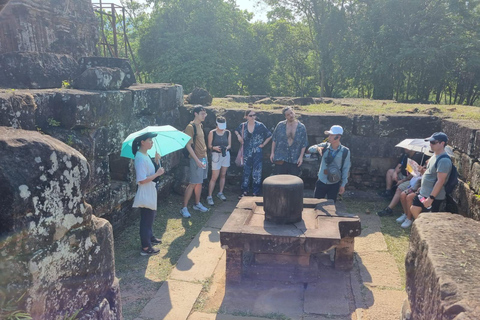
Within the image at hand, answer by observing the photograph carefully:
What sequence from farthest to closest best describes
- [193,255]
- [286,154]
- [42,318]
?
[286,154] < [193,255] < [42,318]

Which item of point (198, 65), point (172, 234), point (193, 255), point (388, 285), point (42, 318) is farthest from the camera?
point (198, 65)

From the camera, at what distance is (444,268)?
211cm

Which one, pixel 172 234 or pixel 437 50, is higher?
pixel 437 50

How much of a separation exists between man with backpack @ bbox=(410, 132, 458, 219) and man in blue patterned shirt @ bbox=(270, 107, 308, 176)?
2245mm

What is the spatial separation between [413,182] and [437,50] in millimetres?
14207

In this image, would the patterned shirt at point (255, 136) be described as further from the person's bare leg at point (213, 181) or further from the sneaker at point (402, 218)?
the sneaker at point (402, 218)

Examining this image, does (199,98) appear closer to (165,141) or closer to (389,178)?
(165,141)

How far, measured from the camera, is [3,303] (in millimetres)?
1587

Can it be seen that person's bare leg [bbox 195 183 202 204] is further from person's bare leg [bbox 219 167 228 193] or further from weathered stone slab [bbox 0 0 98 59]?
weathered stone slab [bbox 0 0 98 59]

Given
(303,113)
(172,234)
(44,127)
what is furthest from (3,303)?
(303,113)

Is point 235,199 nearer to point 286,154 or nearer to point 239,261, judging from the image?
point 286,154

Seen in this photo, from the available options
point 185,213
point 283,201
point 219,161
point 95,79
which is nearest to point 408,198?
point 283,201

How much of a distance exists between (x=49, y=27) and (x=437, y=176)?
10.4 m

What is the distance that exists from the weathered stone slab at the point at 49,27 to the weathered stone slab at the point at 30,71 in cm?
464
